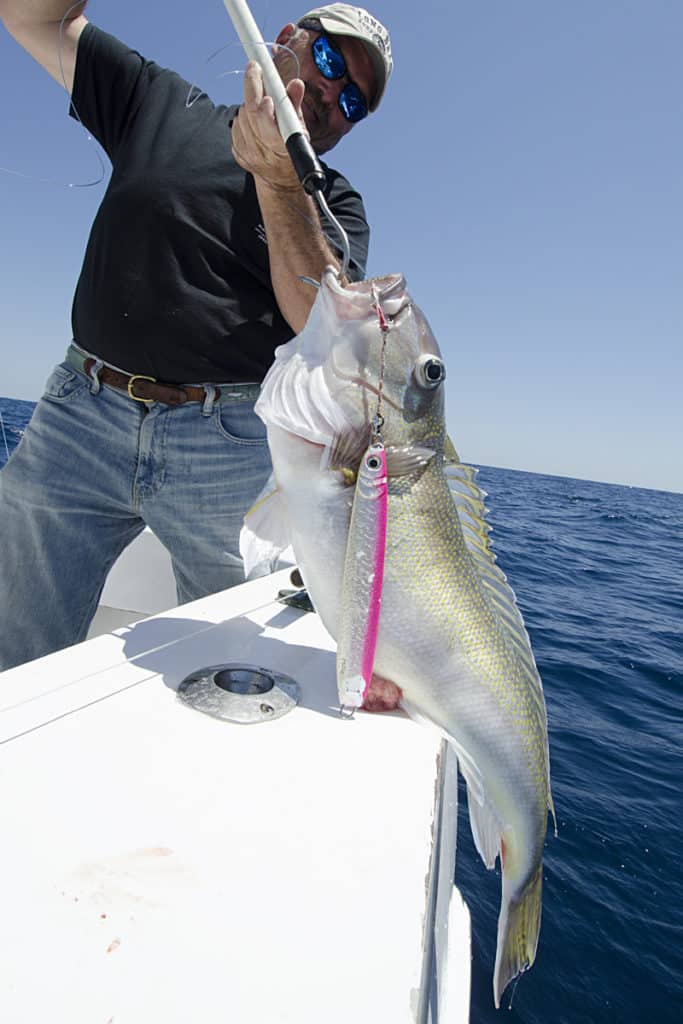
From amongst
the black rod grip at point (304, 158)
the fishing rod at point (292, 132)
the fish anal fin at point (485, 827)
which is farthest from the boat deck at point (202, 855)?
the black rod grip at point (304, 158)

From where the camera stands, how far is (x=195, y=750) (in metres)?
1.26

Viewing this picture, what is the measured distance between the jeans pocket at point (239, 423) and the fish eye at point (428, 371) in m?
0.85

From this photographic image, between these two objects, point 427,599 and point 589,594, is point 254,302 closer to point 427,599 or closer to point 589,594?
point 427,599

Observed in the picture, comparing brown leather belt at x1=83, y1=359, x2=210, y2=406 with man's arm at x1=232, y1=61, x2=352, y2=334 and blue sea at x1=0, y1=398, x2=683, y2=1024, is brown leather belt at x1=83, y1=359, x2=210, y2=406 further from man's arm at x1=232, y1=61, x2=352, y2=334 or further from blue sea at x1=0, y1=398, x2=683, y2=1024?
blue sea at x1=0, y1=398, x2=683, y2=1024

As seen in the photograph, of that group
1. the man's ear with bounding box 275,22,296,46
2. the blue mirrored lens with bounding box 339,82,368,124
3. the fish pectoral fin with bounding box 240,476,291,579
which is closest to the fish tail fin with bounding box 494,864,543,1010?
the fish pectoral fin with bounding box 240,476,291,579

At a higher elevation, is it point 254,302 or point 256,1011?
point 254,302

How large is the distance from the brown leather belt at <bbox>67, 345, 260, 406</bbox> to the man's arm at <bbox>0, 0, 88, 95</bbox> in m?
1.04

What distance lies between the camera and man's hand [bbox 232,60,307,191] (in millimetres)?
1424

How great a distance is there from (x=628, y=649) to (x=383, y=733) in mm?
6766

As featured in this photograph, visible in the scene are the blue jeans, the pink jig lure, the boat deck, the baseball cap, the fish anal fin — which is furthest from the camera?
the blue jeans

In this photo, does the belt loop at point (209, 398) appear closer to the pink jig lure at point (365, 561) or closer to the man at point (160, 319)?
the man at point (160, 319)

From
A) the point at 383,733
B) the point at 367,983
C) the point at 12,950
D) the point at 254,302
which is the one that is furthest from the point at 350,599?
the point at 254,302

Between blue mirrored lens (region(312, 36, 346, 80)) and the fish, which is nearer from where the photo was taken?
the fish

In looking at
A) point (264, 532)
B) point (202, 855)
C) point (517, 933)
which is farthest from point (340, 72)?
point (517, 933)
